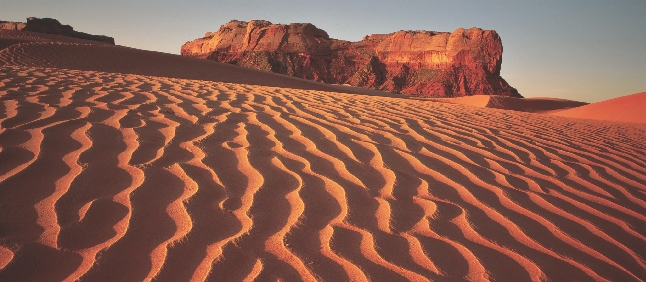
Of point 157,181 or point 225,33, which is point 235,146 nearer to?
point 157,181

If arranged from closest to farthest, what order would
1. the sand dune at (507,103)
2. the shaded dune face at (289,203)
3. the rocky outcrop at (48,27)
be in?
the shaded dune face at (289,203)
the sand dune at (507,103)
the rocky outcrop at (48,27)

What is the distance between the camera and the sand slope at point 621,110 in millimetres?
10227

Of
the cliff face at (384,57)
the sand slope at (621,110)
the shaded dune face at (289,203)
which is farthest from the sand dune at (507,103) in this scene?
the cliff face at (384,57)

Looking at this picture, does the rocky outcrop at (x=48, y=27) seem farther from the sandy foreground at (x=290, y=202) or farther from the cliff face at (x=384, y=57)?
the sandy foreground at (x=290, y=202)

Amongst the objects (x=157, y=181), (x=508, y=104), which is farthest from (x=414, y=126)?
(x=508, y=104)

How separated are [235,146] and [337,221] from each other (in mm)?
1131

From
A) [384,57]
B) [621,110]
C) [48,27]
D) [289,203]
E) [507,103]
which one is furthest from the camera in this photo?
[384,57]

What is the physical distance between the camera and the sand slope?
10.2 meters

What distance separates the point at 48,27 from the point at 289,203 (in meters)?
49.0

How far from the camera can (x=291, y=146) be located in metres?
2.67

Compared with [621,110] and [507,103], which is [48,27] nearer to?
[507,103]

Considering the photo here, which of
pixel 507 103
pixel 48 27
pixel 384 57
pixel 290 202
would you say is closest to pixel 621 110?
pixel 507 103

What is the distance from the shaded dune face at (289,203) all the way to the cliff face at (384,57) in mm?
51054

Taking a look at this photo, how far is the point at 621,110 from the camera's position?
11141mm
